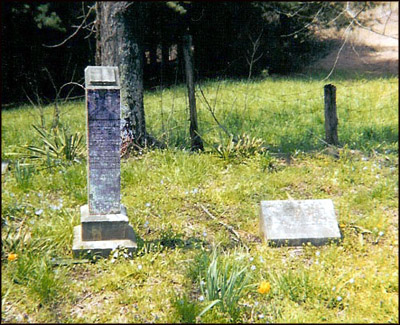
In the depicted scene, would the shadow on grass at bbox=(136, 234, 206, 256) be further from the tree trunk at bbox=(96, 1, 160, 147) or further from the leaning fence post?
the leaning fence post

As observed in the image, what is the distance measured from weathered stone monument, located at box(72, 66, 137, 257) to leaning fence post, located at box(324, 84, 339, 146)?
11.5 feet

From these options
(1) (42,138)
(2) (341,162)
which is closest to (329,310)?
(2) (341,162)

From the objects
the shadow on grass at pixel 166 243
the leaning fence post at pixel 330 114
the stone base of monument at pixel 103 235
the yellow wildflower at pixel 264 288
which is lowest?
the shadow on grass at pixel 166 243

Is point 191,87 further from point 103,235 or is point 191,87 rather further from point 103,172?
point 103,235

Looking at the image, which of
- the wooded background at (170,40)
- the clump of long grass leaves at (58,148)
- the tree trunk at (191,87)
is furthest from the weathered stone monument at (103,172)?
the wooded background at (170,40)

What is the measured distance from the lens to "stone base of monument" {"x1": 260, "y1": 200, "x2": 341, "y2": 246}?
4621 mm

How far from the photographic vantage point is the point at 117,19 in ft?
23.1

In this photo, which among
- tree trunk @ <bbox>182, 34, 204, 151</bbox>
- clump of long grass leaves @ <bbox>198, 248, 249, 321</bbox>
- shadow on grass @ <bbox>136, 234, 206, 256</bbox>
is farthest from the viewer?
tree trunk @ <bbox>182, 34, 204, 151</bbox>

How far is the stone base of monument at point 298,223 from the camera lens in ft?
15.2

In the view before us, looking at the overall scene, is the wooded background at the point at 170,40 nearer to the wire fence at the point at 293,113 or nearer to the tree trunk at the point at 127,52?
the wire fence at the point at 293,113

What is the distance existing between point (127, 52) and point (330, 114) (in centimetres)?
288

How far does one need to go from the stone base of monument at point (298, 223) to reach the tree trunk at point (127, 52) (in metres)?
2.85

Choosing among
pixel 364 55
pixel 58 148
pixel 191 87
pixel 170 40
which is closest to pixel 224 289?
pixel 58 148

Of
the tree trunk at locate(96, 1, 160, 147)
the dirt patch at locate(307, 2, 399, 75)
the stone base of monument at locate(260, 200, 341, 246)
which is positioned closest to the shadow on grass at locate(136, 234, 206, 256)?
the stone base of monument at locate(260, 200, 341, 246)
